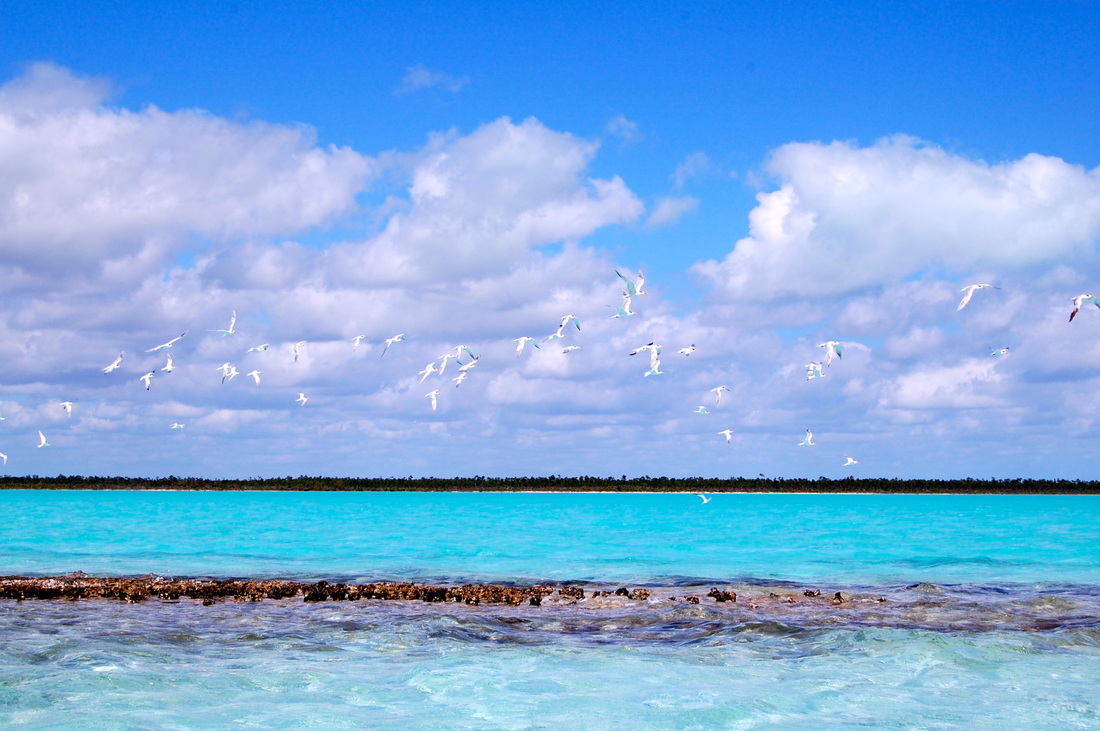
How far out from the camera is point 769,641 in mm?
20031

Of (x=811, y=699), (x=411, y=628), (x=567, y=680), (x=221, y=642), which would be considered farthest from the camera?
(x=411, y=628)

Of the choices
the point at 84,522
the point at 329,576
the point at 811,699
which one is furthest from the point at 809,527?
the point at 811,699

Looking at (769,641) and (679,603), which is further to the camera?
(679,603)

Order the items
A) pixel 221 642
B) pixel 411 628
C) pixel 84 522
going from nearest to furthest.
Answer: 1. pixel 221 642
2. pixel 411 628
3. pixel 84 522

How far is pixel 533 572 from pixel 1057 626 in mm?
17384

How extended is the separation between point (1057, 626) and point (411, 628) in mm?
14108

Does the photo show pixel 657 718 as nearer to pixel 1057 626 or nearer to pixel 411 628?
pixel 411 628

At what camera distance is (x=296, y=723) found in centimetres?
1453

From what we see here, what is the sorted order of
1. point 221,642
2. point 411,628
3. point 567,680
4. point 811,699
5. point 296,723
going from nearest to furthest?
1. point 296,723
2. point 811,699
3. point 567,680
4. point 221,642
5. point 411,628

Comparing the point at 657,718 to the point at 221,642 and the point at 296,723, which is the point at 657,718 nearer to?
the point at 296,723

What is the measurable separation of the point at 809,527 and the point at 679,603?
4885 cm

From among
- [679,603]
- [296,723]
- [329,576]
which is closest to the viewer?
[296,723]

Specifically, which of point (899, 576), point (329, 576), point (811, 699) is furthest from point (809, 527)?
point (811, 699)

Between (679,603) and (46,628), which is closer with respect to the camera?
(46,628)
